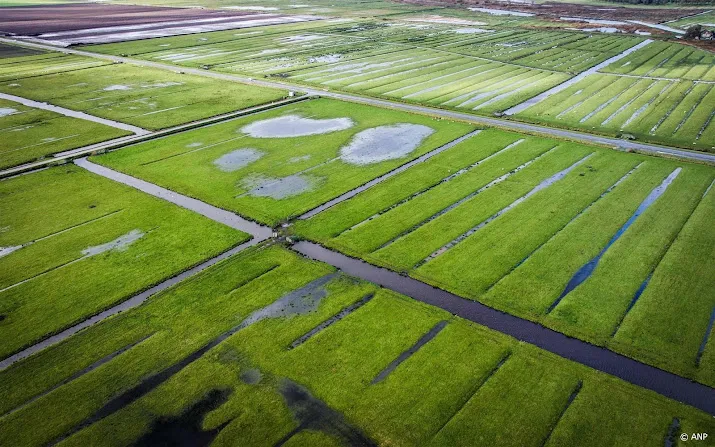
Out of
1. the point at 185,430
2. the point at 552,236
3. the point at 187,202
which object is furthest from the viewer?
the point at 187,202

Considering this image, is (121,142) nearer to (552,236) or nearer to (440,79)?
(552,236)

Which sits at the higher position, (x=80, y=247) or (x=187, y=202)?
(x=187, y=202)


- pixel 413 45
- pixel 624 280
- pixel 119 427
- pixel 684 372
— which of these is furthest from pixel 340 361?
pixel 413 45

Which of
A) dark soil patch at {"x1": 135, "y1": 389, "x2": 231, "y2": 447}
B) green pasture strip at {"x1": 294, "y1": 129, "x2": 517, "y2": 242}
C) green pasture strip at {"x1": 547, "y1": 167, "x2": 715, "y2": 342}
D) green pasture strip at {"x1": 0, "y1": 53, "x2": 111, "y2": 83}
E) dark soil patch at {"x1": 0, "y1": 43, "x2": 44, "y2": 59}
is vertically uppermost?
dark soil patch at {"x1": 0, "y1": 43, "x2": 44, "y2": 59}

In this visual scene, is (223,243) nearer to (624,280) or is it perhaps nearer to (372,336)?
(372,336)

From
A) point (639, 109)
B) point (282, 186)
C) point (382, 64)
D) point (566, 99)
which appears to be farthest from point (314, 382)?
point (382, 64)

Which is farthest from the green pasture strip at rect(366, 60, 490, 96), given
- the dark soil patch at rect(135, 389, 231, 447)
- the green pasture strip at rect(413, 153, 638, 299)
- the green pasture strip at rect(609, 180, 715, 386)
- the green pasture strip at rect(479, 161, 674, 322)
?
the dark soil patch at rect(135, 389, 231, 447)

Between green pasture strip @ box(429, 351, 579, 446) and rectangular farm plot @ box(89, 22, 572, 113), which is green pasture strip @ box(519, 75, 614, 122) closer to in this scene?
rectangular farm plot @ box(89, 22, 572, 113)
